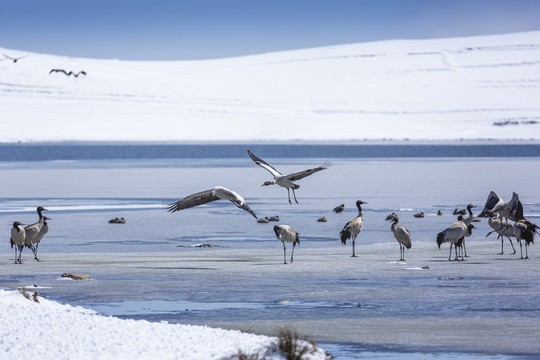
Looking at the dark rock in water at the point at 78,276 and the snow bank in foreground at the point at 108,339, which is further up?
the dark rock in water at the point at 78,276

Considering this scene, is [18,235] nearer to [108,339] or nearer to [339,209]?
[108,339]

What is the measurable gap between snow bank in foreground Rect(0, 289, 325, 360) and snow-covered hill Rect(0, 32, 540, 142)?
80.7 m

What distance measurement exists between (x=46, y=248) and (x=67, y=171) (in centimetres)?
2637

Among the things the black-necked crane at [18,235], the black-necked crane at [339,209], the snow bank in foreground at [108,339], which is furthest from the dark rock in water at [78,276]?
the black-necked crane at [339,209]

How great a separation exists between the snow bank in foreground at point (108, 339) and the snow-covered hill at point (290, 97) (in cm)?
8073

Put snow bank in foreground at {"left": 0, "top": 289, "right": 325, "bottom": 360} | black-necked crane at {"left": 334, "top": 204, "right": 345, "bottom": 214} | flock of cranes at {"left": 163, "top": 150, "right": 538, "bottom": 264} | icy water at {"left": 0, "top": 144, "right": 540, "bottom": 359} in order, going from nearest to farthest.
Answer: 1. snow bank in foreground at {"left": 0, "top": 289, "right": 325, "bottom": 360}
2. icy water at {"left": 0, "top": 144, "right": 540, "bottom": 359}
3. flock of cranes at {"left": 163, "top": 150, "right": 538, "bottom": 264}
4. black-necked crane at {"left": 334, "top": 204, "right": 345, "bottom": 214}

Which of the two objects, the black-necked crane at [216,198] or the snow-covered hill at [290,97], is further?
the snow-covered hill at [290,97]

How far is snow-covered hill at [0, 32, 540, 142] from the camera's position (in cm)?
9475

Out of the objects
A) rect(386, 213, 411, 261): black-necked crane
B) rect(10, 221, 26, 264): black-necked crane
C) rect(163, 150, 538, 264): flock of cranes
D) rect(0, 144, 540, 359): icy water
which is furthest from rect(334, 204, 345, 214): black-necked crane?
rect(10, 221, 26, 264): black-necked crane

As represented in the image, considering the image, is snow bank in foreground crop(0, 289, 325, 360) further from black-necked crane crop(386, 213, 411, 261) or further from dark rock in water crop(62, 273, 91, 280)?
black-necked crane crop(386, 213, 411, 261)

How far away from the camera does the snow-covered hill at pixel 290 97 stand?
311 feet

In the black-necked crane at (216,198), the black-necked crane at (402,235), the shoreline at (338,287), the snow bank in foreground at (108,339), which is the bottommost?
the snow bank in foreground at (108,339)

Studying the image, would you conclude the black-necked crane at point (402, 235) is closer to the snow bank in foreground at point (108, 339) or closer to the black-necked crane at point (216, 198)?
the black-necked crane at point (216, 198)

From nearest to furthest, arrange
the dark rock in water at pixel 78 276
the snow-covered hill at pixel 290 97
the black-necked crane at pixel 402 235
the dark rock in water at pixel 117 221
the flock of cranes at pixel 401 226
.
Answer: the dark rock in water at pixel 78 276 < the flock of cranes at pixel 401 226 < the black-necked crane at pixel 402 235 < the dark rock in water at pixel 117 221 < the snow-covered hill at pixel 290 97
